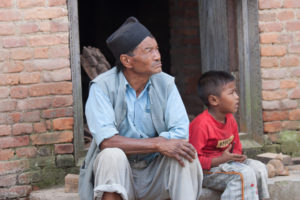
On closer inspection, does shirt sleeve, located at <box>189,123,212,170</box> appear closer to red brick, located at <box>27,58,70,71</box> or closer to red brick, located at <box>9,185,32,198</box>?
red brick, located at <box>27,58,70,71</box>

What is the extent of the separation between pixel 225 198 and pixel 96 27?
6871mm

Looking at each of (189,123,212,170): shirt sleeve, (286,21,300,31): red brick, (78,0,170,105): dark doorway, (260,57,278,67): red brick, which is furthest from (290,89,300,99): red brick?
(78,0,170,105): dark doorway

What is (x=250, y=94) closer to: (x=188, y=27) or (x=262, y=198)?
(x=262, y=198)

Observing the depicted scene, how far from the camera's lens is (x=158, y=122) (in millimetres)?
3381

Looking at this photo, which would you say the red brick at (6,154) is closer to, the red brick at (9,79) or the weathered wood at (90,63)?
the red brick at (9,79)

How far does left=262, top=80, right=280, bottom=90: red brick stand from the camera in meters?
4.68

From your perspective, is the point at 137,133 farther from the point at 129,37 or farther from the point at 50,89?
the point at 50,89

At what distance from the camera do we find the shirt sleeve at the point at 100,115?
3.16 meters

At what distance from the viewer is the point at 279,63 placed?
468cm

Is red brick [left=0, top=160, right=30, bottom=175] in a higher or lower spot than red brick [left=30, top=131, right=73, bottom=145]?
lower

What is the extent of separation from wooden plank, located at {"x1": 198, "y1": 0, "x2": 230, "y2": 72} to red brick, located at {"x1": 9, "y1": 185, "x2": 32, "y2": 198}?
214cm

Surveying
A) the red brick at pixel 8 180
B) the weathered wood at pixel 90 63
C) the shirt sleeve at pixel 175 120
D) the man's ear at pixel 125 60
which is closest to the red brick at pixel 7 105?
the red brick at pixel 8 180

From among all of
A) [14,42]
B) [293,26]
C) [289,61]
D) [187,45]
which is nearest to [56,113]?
[14,42]

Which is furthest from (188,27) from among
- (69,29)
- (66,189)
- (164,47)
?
(66,189)
